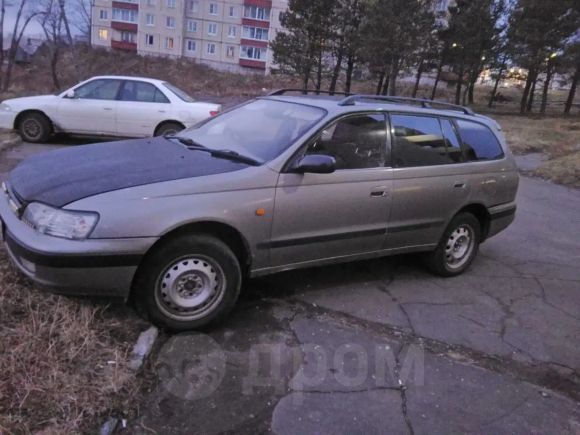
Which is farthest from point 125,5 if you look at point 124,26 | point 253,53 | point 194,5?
point 253,53

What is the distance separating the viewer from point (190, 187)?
11.3 ft

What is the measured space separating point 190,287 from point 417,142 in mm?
2480

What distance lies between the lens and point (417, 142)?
4.77 metres

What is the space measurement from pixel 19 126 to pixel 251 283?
26.8ft

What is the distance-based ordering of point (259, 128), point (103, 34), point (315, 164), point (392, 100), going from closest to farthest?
point (315, 164) < point (259, 128) < point (392, 100) < point (103, 34)

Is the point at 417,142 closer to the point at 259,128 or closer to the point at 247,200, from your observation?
the point at 259,128

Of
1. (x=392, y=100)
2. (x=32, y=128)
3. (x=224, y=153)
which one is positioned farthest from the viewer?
(x=32, y=128)

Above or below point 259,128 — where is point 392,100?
above

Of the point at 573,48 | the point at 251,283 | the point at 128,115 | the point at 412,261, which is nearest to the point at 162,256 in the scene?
the point at 251,283

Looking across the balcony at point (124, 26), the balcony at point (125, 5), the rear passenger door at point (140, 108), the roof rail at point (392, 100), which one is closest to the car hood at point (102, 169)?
the roof rail at point (392, 100)

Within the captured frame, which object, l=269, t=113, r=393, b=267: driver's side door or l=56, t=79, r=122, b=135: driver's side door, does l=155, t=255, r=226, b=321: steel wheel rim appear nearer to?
l=269, t=113, r=393, b=267: driver's side door

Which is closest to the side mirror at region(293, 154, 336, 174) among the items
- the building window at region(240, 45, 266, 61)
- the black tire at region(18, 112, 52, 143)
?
the black tire at region(18, 112, 52, 143)

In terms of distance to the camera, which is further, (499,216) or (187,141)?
(499,216)

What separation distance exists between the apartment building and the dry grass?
58.1m
